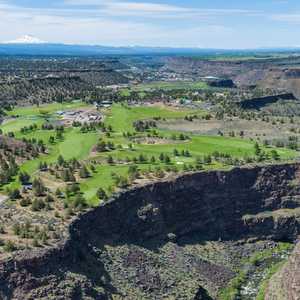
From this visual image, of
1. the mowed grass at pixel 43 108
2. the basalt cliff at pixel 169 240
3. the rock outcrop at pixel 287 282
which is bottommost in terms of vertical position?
the rock outcrop at pixel 287 282

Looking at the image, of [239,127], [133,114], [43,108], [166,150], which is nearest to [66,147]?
[166,150]

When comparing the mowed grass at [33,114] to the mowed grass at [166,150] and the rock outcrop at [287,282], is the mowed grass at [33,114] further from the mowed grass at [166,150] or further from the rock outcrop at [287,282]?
the rock outcrop at [287,282]

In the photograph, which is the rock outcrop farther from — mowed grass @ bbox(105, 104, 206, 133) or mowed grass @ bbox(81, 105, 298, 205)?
mowed grass @ bbox(105, 104, 206, 133)

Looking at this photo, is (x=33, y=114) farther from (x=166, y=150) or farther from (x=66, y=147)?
(x=166, y=150)

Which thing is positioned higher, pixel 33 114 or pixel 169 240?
pixel 33 114

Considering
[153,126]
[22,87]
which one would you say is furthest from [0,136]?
[22,87]

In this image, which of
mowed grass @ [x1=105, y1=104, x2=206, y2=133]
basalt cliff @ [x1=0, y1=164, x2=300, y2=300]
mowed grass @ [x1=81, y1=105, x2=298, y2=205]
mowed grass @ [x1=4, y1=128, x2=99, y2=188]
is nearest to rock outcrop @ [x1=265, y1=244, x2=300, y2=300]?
basalt cliff @ [x1=0, y1=164, x2=300, y2=300]

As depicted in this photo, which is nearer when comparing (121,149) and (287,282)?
(287,282)

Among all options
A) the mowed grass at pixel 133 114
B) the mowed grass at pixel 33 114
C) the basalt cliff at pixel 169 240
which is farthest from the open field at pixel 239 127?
the basalt cliff at pixel 169 240
